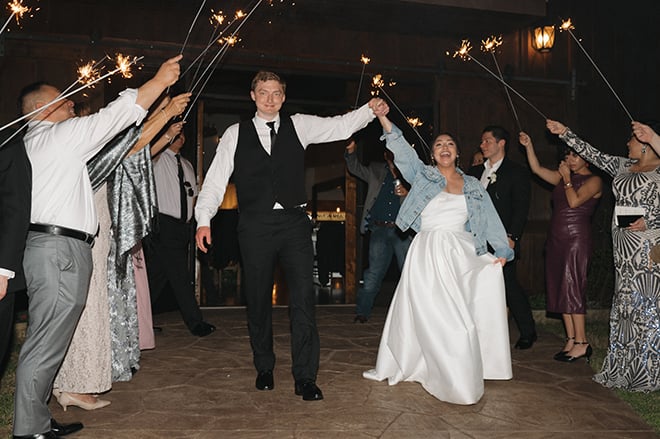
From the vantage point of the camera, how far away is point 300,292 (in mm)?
4469

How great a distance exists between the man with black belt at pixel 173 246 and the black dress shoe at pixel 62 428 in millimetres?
2757

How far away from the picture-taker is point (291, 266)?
14.7 feet

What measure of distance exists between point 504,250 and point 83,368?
115 inches

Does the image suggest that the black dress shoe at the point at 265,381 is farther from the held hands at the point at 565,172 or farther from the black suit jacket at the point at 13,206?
the held hands at the point at 565,172

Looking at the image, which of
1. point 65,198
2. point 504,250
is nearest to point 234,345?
point 504,250

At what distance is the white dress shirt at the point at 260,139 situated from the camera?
4379mm

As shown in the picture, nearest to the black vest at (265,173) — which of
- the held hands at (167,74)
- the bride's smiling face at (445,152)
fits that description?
the held hands at (167,74)

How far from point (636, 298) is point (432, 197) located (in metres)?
1.59

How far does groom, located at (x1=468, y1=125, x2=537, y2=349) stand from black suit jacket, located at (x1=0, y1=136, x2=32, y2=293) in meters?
4.10

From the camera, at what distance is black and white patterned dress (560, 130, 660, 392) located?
4.71 metres

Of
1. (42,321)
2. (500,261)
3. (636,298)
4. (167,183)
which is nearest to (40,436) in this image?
(42,321)

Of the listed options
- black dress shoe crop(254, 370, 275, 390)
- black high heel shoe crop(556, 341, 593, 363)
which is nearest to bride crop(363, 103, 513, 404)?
black dress shoe crop(254, 370, 275, 390)

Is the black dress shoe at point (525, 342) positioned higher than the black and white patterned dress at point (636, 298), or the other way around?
the black and white patterned dress at point (636, 298)

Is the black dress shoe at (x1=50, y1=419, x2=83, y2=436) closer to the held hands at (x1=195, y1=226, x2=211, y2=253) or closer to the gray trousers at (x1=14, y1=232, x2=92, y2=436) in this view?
the gray trousers at (x1=14, y1=232, x2=92, y2=436)
